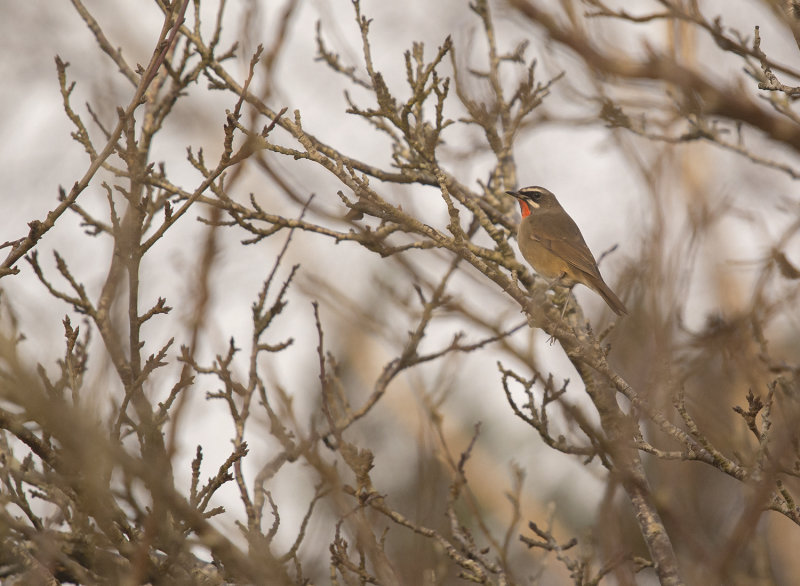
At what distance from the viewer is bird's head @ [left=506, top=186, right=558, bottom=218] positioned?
714 cm

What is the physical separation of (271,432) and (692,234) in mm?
2248

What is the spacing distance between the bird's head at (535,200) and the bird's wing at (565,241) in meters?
0.17

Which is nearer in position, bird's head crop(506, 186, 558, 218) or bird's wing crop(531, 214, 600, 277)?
bird's wing crop(531, 214, 600, 277)

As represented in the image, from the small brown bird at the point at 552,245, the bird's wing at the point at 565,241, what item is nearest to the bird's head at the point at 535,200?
the small brown bird at the point at 552,245

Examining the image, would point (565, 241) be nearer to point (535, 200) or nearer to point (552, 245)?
point (552, 245)

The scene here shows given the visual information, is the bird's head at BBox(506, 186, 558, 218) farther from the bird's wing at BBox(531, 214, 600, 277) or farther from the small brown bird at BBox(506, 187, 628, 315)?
the bird's wing at BBox(531, 214, 600, 277)

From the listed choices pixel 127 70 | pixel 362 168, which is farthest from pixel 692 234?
pixel 127 70

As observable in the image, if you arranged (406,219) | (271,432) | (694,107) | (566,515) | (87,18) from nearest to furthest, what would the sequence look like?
(406,219), (271,432), (87,18), (694,107), (566,515)

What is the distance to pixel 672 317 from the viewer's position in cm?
258

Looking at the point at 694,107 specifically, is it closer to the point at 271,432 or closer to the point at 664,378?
the point at 664,378

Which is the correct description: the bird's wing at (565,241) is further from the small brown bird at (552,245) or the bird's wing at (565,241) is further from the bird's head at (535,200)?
the bird's head at (535,200)

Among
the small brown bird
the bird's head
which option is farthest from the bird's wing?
the bird's head

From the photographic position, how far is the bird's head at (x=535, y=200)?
7145 millimetres

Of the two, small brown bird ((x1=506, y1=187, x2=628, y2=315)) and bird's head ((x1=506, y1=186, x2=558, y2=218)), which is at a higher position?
bird's head ((x1=506, y1=186, x2=558, y2=218))
